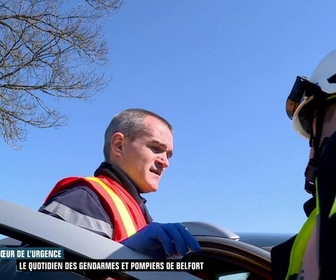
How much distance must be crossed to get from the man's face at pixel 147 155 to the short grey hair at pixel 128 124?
3 cm

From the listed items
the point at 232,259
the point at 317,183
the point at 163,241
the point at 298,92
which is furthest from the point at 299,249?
the point at 298,92

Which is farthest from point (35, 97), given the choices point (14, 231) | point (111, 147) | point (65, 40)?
point (14, 231)

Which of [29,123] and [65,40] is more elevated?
[65,40]

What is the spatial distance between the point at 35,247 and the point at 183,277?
0.49m

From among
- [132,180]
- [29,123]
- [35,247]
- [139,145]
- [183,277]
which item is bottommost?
[183,277]

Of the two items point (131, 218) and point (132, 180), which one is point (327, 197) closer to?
point (131, 218)

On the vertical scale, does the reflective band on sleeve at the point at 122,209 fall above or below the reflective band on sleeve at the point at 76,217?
above

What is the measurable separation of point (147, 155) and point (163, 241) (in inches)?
42.5

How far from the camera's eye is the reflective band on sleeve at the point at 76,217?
1.90 meters

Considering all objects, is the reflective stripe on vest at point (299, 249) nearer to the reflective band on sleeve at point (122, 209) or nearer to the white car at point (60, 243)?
the white car at point (60, 243)

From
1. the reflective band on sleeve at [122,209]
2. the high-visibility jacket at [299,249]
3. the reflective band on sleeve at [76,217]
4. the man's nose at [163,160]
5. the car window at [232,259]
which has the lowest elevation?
the high-visibility jacket at [299,249]

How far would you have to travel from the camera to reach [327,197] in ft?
3.77

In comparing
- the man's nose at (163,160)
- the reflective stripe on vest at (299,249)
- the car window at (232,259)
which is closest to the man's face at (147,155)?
the man's nose at (163,160)

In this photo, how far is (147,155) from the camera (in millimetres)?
2639
